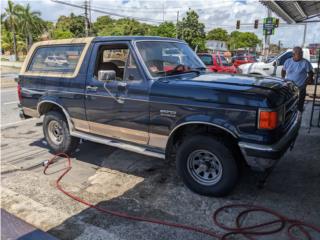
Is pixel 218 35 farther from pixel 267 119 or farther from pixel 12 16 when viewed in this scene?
pixel 267 119

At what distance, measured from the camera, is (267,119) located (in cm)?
351

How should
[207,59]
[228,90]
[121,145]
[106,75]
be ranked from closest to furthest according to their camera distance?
[228,90]
[106,75]
[121,145]
[207,59]

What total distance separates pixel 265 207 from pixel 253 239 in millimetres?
716

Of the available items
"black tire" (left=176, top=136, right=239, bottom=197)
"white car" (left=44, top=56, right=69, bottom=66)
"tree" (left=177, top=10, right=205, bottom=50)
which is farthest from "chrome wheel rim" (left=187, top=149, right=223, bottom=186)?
"tree" (left=177, top=10, right=205, bottom=50)

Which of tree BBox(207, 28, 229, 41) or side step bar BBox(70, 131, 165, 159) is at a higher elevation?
tree BBox(207, 28, 229, 41)

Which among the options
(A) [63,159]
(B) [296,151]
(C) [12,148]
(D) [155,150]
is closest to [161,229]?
(D) [155,150]

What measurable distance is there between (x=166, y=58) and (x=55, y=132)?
256 centimetres

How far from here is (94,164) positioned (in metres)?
5.46

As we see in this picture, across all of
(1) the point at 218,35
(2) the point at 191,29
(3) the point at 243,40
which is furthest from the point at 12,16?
(3) the point at 243,40

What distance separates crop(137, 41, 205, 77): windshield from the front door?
20cm

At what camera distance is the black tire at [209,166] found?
153 inches

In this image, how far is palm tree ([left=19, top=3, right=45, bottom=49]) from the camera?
4478cm

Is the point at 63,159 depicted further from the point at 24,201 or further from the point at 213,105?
the point at 213,105

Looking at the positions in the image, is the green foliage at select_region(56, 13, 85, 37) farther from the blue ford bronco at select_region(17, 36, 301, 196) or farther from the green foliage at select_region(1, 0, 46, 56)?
the blue ford bronco at select_region(17, 36, 301, 196)
